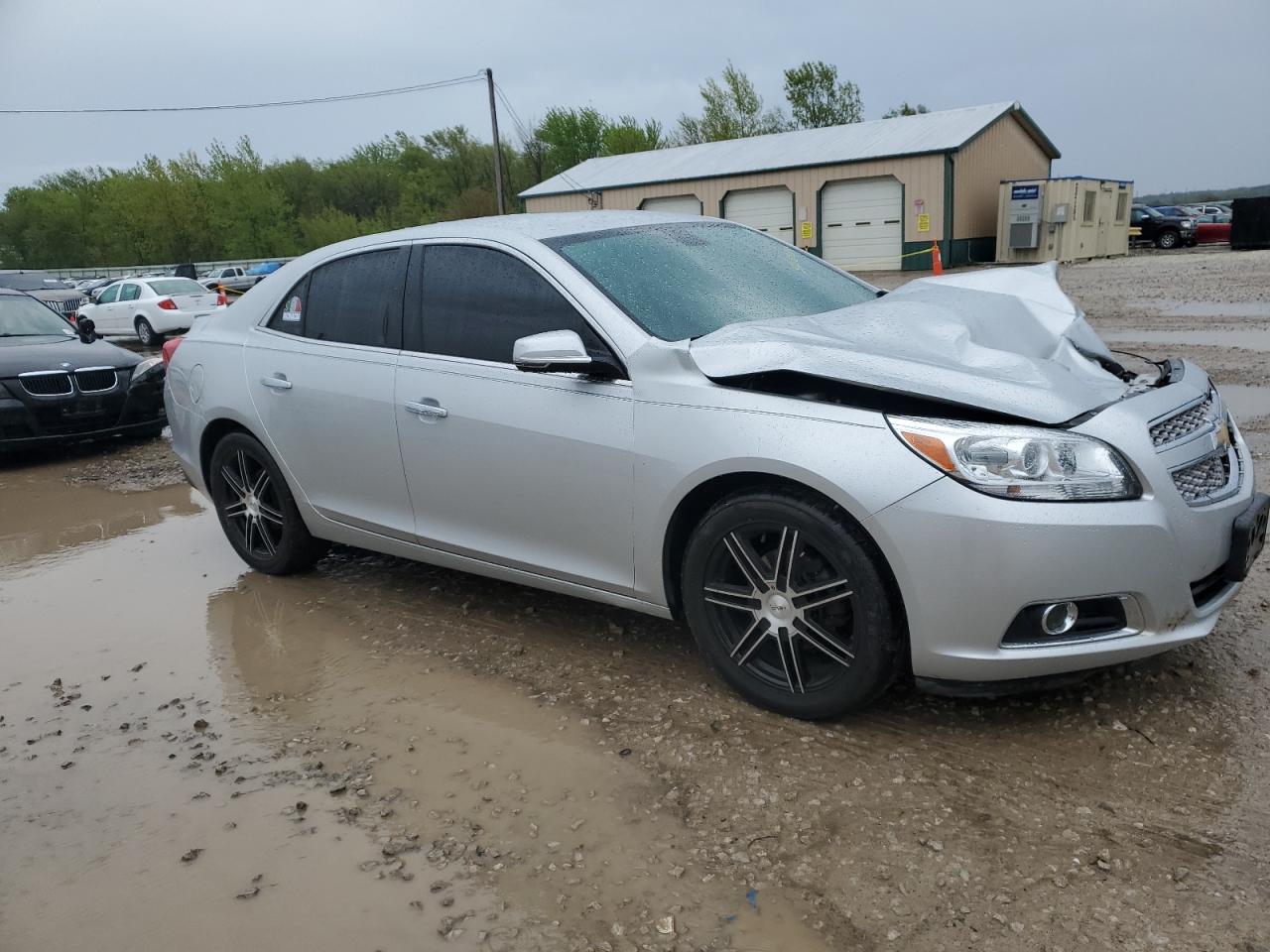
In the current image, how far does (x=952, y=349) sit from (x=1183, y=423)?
705 millimetres

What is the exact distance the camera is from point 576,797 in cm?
300

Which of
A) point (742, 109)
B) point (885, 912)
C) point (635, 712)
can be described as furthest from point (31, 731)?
point (742, 109)

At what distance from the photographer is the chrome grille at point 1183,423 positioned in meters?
2.95

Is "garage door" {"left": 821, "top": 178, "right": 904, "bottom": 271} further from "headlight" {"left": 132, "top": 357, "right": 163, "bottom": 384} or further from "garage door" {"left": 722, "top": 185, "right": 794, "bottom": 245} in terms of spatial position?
"headlight" {"left": 132, "top": 357, "right": 163, "bottom": 384}

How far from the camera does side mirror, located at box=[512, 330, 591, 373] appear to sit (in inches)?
134

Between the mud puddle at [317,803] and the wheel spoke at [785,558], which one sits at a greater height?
the wheel spoke at [785,558]

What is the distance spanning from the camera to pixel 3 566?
5863 mm

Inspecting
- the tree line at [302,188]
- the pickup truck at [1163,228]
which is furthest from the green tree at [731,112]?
the pickup truck at [1163,228]

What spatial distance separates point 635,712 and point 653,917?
1.09 meters

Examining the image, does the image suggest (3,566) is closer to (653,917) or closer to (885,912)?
(653,917)

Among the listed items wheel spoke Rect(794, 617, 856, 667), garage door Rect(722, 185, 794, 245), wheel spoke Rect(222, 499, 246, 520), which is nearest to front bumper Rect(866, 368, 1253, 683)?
wheel spoke Rect(794, 617, 856, 667)

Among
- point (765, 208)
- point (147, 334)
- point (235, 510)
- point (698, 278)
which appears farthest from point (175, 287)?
point (698, 278)

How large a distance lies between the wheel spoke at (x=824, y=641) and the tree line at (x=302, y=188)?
54.0 m

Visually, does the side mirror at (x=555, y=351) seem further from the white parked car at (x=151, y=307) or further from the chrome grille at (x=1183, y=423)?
the white parked car at (x=151, y=307)
